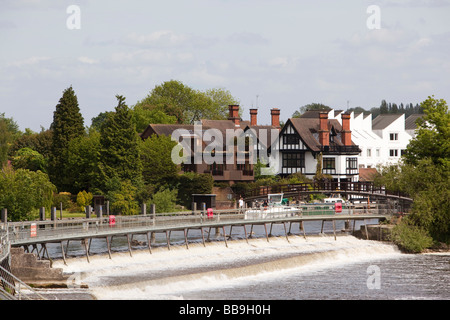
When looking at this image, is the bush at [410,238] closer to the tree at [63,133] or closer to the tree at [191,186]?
the tree at [191,186]

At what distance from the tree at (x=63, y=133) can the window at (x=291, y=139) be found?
→ 31154 mm

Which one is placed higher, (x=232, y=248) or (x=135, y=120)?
(x=135, y=120)

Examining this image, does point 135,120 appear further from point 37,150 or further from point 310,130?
point 310,130

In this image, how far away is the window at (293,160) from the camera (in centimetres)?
11788

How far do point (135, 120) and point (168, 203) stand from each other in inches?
1823

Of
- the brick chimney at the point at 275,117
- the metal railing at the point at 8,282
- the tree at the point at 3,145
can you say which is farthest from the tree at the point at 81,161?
the metal railing at the point at 8,282

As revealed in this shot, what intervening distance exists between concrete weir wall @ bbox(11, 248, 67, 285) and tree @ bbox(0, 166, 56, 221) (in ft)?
87.8

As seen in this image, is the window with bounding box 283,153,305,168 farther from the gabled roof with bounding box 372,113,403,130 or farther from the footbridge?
the gabled roof with bounding box 372,113,403,130

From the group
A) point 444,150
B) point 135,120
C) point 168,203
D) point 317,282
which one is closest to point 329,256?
point 317,282

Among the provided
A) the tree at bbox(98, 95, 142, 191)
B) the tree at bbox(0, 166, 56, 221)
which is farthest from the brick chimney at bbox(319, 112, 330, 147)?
the tree at bbox(0, 166, 56, 221)

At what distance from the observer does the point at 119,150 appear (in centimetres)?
9119

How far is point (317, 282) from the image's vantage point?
162ft

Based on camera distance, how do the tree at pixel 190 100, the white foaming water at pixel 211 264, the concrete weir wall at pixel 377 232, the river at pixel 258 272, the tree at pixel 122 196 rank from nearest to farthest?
the river at pixel 258 272 → the white foaming water at pixel 211 264 → the concrete weir wall at pixel 377 232 → the tree at pixel 122 196 → the tree at pixel 190 100

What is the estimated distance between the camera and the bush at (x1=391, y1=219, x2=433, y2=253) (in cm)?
6638
